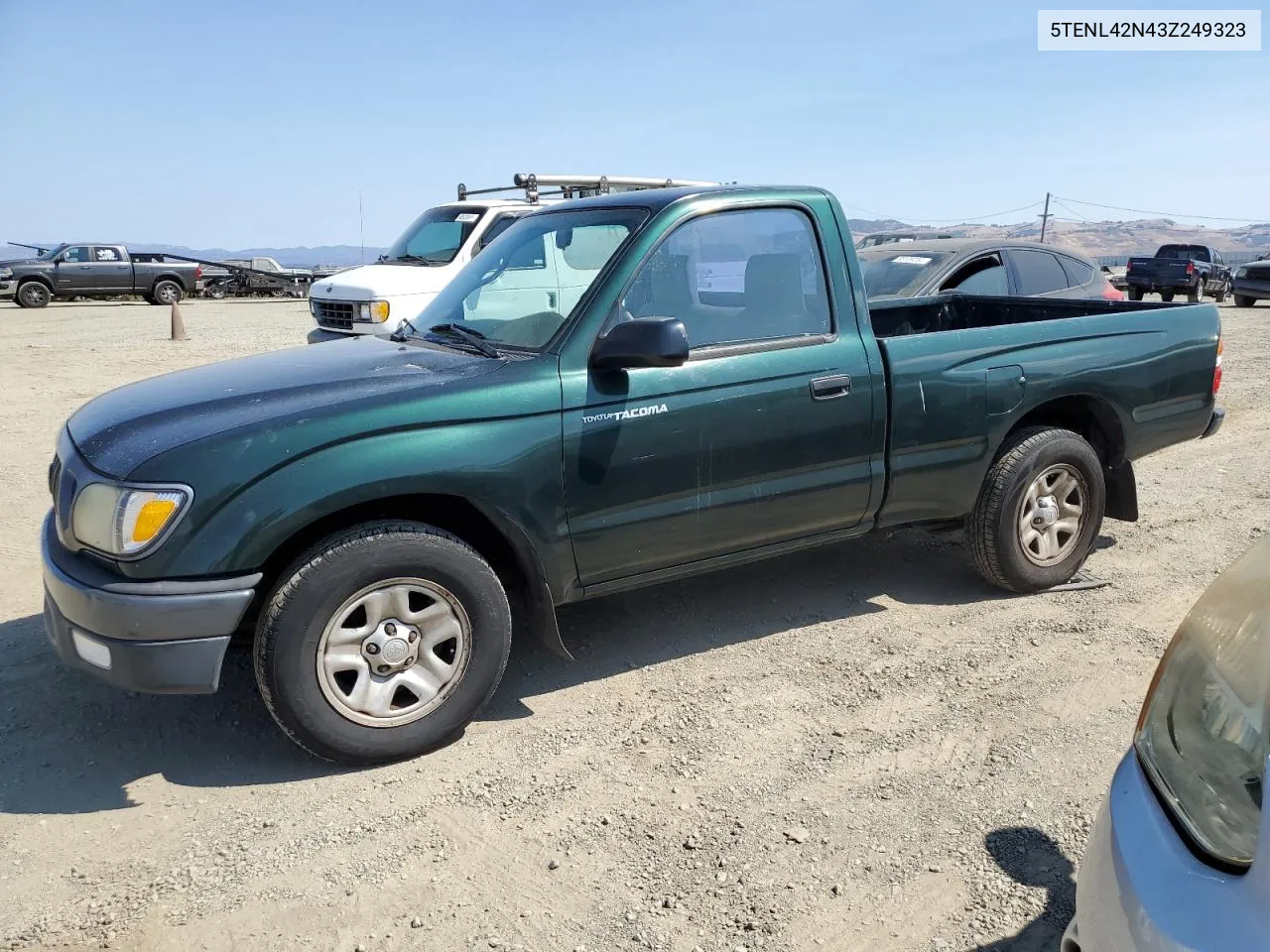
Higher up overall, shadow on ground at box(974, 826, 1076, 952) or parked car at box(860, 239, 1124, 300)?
parked car at box(860, 239, 1124, 300)

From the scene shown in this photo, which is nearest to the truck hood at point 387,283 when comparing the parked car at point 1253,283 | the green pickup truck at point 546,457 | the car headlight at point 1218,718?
the green pickup truck at point 546,457

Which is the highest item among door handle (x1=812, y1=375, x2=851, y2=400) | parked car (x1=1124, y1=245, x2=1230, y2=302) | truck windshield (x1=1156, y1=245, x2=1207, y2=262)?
truck windshield (x1=1156, y1=245, x2=1207, y2=262)

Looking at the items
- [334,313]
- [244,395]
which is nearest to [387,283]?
[334,313]

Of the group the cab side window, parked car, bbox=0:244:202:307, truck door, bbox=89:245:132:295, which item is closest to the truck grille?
the cab side window

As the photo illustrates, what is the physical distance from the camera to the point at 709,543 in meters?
4.06

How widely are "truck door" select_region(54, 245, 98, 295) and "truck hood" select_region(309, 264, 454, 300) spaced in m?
18.0

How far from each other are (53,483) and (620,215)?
236cm

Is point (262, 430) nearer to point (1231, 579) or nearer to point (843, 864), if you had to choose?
point (843, 864)

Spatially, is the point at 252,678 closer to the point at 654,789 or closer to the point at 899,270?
the point at 654,789

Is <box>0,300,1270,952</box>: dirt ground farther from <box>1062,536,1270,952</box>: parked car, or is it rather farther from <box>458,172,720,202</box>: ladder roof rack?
<box>458,172,720,202</box>: ladder roof rack

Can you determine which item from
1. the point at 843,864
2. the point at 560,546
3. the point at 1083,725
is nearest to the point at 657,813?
the point at 843,864

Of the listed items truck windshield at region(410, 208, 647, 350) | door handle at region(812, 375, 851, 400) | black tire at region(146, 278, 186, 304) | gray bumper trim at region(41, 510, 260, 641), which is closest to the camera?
gray bumper trim at region(41, 510, 260, 641)

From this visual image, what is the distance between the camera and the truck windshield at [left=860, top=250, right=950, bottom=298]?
8648 millimetres

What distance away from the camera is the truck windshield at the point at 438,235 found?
37.9ft
